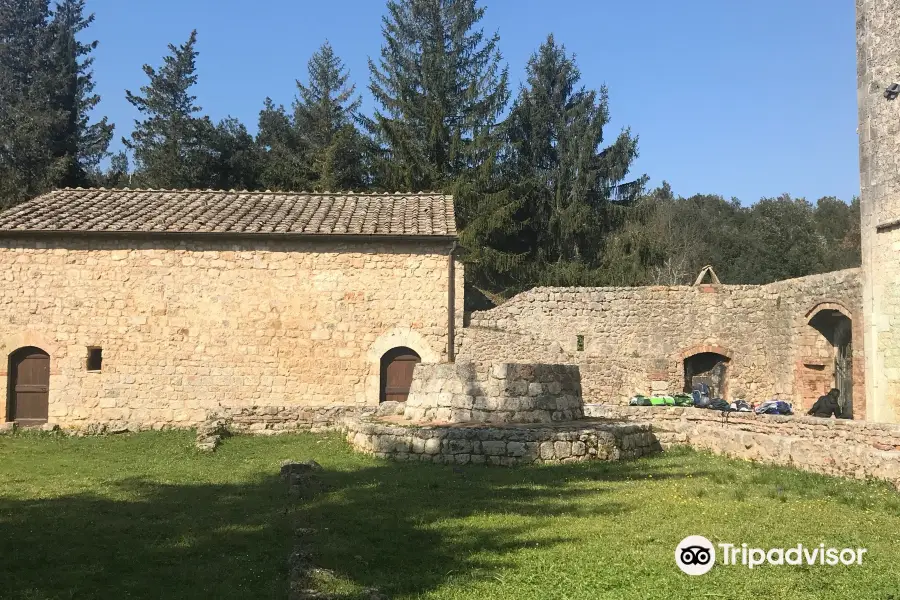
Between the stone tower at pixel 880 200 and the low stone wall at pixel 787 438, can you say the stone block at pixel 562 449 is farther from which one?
the stone tower at pixel 880 200

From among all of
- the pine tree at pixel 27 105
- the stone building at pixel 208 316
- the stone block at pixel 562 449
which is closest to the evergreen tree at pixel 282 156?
the pine tree at pixel 27 105

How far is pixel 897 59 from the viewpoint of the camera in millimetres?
15430

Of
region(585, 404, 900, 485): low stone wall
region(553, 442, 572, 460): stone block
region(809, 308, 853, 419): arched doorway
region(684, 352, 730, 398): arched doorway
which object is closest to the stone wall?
region(809, 308, 853, 419): arched doorway

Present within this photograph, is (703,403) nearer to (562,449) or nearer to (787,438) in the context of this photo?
(787,438)

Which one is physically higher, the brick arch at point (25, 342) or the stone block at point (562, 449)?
the brick arch at point (25, 342)

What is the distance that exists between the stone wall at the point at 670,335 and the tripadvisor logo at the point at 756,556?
11593 millimetres

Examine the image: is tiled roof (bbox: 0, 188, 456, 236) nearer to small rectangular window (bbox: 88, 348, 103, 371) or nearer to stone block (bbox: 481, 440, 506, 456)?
small rectangular window (bbox: 88, 348, 103, 371)

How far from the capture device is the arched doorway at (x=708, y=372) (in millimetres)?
19953

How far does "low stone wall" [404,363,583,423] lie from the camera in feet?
38.7

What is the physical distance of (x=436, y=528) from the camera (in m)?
6.93

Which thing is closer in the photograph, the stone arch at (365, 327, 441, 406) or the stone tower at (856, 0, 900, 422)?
the stone tower at (856, 0, 900, 422)

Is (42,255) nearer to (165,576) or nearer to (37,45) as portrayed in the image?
(165,576)

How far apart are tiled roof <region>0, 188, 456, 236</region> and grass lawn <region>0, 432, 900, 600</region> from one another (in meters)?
6.51

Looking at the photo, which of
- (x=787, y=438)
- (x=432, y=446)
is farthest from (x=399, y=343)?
(x=787, y=438)
